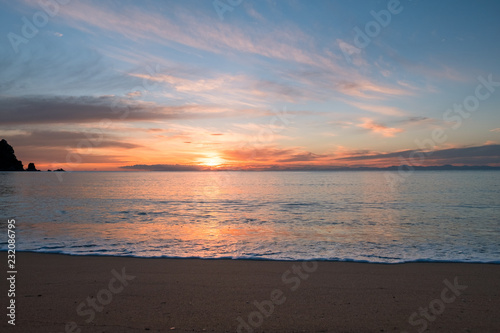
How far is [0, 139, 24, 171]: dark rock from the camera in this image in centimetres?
17938

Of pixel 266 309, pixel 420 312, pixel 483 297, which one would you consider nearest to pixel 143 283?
pixel 266 309

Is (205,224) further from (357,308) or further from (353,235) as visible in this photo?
(357,308)

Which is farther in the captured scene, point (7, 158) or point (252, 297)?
point (7, 158)

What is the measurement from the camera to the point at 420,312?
5996 millimetres

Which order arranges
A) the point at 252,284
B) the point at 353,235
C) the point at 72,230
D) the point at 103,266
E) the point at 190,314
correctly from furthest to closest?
the point at 72,230 → the point at 353,235 → the point at 103,266 → the point at 252,284 → the point at 190,314

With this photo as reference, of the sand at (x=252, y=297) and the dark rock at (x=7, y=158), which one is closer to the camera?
the sand at (x=252, y=297)

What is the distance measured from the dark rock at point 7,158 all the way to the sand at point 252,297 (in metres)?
221

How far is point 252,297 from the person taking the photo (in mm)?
6695

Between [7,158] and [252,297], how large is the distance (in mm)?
233599

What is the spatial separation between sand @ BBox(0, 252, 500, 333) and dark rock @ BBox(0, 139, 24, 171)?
8703 inches

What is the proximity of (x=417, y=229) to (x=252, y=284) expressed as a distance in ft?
43.9

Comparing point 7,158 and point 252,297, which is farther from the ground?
point 7,158

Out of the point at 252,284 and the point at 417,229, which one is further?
the point at 417,229

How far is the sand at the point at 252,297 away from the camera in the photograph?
5449 millimetres
